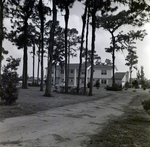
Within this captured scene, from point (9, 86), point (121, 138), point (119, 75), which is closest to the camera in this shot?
point (121, 138)

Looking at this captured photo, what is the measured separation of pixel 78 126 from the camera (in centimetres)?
758

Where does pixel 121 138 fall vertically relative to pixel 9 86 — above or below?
below

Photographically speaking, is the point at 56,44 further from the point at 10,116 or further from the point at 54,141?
the point at 54,141

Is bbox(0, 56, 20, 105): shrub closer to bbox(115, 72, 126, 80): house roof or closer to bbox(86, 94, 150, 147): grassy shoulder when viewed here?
bbox(86, 94, 150, 147): grassy shoulder

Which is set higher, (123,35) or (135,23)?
(123,35)

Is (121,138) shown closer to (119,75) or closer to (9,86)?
(9,86)

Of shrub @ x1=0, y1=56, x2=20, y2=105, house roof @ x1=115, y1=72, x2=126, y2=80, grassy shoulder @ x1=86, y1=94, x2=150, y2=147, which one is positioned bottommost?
grassy shoulder @ x1=86, y1=94, x2=150, y2=147

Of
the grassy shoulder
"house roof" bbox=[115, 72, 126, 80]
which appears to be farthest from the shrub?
"house roof" bbox=[115, 72, 126, 80]

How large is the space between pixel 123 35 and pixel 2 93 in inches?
1140

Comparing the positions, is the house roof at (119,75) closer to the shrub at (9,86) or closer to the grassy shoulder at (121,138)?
the shrub at (9,86)

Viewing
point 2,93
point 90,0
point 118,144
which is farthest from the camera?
point 90,0

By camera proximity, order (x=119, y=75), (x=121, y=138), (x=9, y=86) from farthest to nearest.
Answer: (x=119, y=75)
(x=9, y=86)
(x=121, y=138)

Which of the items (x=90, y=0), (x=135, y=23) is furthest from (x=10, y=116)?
(x=90, y=0)

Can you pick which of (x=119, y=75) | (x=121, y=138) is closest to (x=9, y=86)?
(x=121, y=138)
